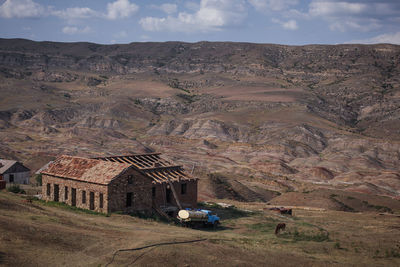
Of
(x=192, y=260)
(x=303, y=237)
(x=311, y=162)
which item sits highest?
(x=192, y=260)

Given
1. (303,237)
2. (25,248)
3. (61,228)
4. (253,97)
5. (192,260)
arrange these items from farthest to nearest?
1. (253,97)
2. (303,237)
3. (61,228)
4. (192,260)
5. (25,248)

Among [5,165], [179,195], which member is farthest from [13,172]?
[179,195]

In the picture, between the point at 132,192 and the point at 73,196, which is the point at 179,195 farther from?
the point at 73,196

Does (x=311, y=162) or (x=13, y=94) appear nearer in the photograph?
(x=311, y=162)

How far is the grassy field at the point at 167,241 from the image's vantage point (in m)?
16.8

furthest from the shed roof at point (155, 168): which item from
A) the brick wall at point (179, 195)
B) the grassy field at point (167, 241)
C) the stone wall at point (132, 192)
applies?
the grassy field at point (167, 241)

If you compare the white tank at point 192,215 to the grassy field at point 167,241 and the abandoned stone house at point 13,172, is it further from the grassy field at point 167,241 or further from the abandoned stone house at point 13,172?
the abandoned stone house at point 13,172

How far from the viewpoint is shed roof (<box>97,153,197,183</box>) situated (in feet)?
116

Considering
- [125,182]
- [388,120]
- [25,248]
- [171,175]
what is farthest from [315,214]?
[388,120]

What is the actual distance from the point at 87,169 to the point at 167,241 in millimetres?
13940

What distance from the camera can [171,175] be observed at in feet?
121

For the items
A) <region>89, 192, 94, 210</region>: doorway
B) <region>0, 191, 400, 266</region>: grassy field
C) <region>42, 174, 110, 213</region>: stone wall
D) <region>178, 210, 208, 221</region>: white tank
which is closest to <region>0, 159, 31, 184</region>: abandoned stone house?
<region>42, 174, 110, 213</region>: stone wall

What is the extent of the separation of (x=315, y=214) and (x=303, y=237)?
1455cm

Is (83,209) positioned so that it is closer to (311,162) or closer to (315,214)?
(315,214)
